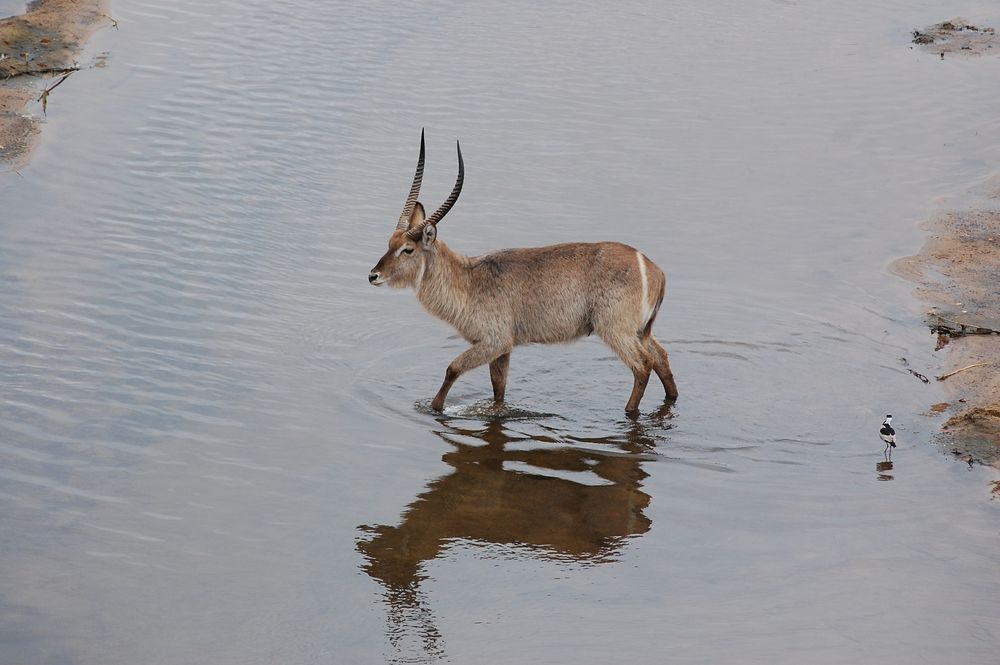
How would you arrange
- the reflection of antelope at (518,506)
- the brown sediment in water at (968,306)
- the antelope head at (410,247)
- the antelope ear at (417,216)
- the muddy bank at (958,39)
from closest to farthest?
the reflection of antelope at (518,506)
the brown sediment in water at (968,306)
the antelope head at (410,247)
the antelope ear at (417,216)
the muddy bank at (958,39)

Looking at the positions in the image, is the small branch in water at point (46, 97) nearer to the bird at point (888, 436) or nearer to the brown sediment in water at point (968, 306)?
the brown sediment in water at point (968, 306)

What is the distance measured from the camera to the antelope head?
7.27m

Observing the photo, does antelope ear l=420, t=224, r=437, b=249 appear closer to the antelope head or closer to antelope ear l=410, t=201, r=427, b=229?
the antelope head

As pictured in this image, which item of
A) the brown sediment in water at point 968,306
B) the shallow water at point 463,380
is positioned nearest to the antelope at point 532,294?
the shallow water at point 463,380

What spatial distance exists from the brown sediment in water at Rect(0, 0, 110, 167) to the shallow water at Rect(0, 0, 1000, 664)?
0.26 meters

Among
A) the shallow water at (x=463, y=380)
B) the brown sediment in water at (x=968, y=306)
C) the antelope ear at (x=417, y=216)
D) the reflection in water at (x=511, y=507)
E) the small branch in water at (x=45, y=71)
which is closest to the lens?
the shallow water at (x=463, y=380)

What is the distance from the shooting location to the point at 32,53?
1216 centimetres

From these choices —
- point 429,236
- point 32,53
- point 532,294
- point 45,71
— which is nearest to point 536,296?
point 532,294

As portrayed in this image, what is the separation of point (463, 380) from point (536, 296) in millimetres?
816

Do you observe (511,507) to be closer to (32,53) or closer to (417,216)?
(417,216)

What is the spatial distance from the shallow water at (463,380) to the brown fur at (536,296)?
34cm

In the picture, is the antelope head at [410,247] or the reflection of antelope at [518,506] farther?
the antelope head at [410,247]

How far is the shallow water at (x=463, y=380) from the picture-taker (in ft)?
16.8

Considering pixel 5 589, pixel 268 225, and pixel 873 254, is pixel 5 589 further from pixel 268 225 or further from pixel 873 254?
pixel 873 254
